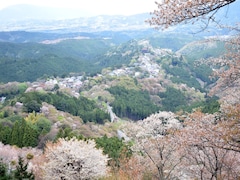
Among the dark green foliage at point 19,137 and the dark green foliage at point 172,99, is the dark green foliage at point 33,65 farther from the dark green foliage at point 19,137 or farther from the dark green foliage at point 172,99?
the dark green foliage at point 19,137

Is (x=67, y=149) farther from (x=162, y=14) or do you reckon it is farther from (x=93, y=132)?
(x=93, y=132)

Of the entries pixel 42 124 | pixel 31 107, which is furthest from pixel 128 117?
pixel 42 124

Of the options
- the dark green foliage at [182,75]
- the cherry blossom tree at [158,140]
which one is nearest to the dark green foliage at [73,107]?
the cherry blossom tree at [158,140]

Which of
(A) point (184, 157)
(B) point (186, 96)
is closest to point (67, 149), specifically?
(A) point (184, 157)

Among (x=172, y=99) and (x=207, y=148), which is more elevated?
(x=207, y=148)

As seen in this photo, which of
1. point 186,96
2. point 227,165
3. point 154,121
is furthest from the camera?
point 186,96

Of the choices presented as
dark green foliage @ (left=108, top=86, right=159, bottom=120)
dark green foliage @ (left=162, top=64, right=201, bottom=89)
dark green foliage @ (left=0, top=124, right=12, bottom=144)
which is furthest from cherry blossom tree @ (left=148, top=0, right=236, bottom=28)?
dark green foliage @ (left=162, top=64, right=201, bottom=89)

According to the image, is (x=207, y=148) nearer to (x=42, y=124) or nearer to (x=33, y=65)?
(x=42, y=124)
